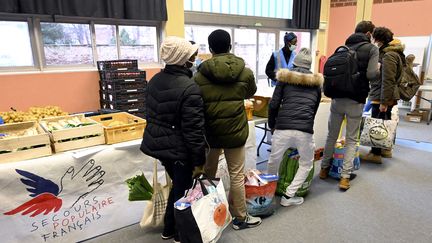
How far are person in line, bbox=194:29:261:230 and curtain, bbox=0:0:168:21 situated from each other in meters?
2.46

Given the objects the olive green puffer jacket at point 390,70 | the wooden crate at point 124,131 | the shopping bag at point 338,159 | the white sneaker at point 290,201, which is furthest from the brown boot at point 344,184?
the wooden crate at point 124,131

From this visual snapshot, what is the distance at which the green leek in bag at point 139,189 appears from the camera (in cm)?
197

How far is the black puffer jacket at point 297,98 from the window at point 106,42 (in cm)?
274

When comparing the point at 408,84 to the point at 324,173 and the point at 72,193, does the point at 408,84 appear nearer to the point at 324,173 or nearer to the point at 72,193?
the point at 324,173

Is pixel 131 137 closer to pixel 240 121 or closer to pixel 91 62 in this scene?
pixel 240 121

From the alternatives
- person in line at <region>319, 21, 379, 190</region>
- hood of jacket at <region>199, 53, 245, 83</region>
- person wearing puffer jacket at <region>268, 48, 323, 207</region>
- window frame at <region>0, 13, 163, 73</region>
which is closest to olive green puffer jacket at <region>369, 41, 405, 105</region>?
person in line at <region>319, 21, 379, 190</region>

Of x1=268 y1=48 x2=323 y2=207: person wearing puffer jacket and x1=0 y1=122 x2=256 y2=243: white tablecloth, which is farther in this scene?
x1=268 y1=48 x2=323 y2=207: person wearing puffer jacket

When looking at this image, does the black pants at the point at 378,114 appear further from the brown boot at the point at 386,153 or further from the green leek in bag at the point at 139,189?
the green leek in bag at the point at 139,189

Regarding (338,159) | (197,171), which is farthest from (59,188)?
(338,159)

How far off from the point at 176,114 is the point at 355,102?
169 cm

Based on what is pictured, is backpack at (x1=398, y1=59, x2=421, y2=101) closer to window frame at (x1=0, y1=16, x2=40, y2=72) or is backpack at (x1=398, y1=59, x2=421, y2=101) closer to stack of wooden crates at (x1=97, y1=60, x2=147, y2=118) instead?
stack of wooden crates at (x1=97, y1=60, x2=147, y2=118)

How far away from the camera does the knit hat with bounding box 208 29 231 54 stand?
5.90ft

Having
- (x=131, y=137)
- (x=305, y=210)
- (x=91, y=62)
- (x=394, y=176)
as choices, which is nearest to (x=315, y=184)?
(x=305, y=210)

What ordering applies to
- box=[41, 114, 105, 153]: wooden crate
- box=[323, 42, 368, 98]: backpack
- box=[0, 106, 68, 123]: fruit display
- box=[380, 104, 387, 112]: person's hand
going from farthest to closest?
1. box=[380, 104, 387, 112]: person's hand
2. box=[323, 42, 368, 98]: backpack
3. box=[0, 106, 68, 123]: fruit display
4. box=[41, 114, 105, 153]: wooden crate
